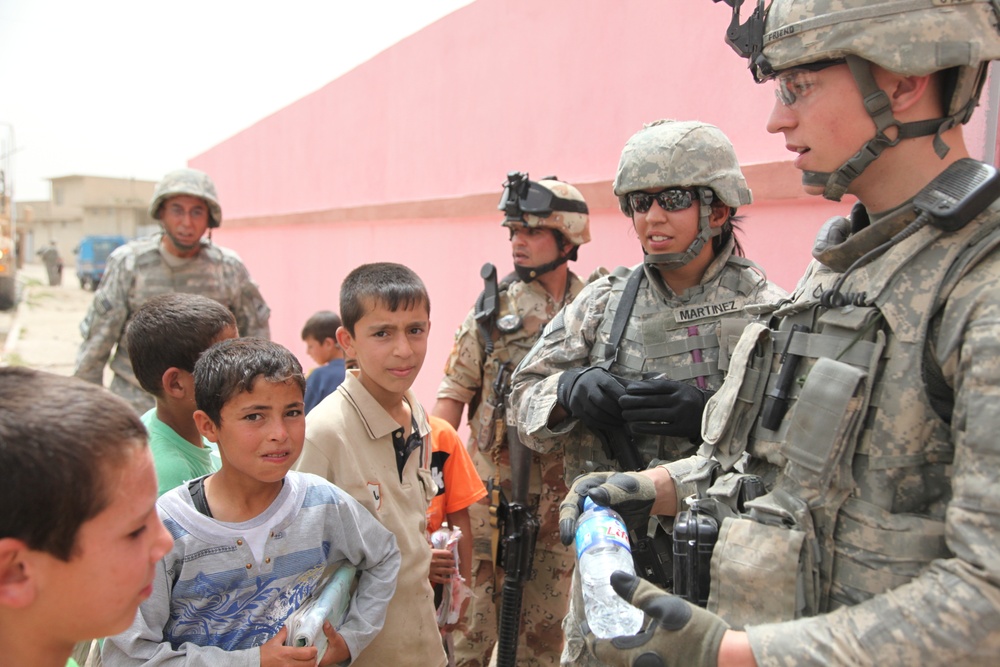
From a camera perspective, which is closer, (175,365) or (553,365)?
(175,365)

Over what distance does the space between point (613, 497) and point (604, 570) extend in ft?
0.91

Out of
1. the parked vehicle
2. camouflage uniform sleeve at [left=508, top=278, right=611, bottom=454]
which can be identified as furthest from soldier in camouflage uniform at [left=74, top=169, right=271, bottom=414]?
the parked vehicle

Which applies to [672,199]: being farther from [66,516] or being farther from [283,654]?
[66,516]

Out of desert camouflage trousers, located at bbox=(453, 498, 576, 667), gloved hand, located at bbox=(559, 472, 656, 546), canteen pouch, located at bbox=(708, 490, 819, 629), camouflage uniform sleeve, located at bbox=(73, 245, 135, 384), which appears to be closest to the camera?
canteen pouch, located at bbox=(708, 490, 819, 629)

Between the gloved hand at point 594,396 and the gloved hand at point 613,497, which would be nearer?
the gloved hand at point 613,497

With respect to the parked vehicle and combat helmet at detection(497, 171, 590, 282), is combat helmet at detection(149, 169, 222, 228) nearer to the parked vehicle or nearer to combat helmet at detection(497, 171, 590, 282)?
combat helmet at detection(497, 171, 590, 282)

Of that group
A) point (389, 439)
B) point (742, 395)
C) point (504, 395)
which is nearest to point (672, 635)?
point (742, 395)

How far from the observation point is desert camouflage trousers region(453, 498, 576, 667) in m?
3.29

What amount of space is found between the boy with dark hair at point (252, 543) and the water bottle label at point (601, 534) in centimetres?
71

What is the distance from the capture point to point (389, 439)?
2.31m

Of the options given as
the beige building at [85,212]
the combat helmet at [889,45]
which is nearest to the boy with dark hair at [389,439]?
the combat helmet at [889,45]

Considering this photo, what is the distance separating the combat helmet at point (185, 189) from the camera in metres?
4.57

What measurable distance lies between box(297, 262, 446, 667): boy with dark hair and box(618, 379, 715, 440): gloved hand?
27.2 inches

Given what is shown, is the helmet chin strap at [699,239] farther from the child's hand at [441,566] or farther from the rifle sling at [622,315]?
the child's hand at [441,566]
